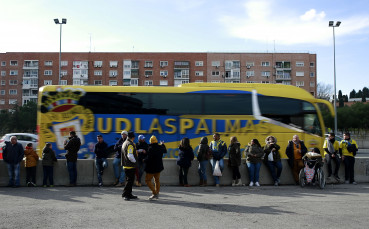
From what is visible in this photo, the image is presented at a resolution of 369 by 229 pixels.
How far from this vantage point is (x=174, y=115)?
556 inches

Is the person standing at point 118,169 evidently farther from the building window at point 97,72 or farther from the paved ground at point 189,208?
the building window at point 97,72

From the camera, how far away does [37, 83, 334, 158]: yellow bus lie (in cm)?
1390

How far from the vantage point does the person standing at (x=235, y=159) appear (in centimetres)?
1179

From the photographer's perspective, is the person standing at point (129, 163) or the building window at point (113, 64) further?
the building window at point (113, 64)

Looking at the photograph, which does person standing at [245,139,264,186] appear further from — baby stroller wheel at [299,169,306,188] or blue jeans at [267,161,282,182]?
baby stroller wheel at [299,169,306,188]

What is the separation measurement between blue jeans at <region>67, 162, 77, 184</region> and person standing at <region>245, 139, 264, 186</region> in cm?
577

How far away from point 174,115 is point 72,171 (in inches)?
177

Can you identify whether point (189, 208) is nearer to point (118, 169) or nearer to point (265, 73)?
point (118, 169)

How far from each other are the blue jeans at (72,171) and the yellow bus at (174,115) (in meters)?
2.21

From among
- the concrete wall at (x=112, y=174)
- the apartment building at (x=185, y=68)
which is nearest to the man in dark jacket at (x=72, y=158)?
the concrete wall at (x=112, y=174)

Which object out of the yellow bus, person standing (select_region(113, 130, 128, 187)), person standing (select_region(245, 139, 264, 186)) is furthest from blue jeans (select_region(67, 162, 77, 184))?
person standing (select_region(245, 139, 264, 186))

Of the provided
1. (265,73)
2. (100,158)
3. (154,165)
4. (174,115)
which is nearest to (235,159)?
(174,115)

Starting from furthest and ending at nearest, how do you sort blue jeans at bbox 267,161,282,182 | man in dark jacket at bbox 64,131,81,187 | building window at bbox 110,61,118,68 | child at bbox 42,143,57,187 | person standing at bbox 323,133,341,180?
building window at bbox 110,61,118,68
person standing at bbox 323,133,341,180
blue jeans at bbox 267,161,282,182
man in dark jacket at bbox 64,131,81,187
child at bbox 42,143,57,187

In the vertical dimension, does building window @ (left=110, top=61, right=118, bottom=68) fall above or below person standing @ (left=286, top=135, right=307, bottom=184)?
above
